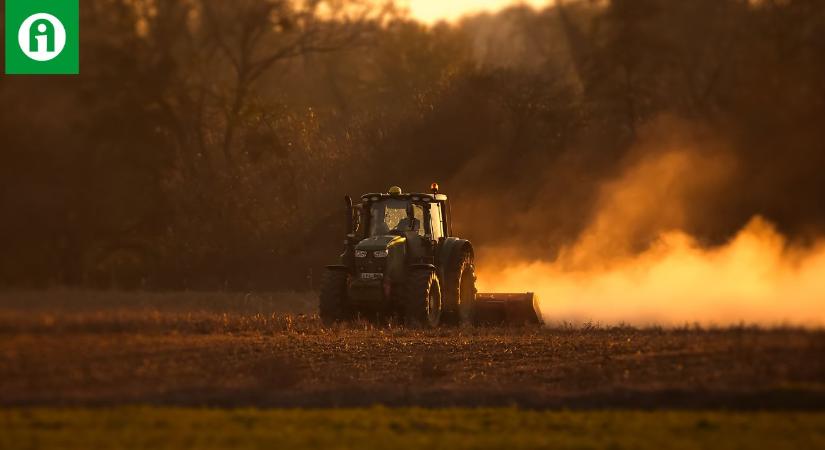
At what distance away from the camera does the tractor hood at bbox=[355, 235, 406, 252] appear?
27734 millimetres

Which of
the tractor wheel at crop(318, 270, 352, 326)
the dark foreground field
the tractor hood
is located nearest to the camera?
the dark foreground field

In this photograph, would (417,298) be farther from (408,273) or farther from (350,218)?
(350,218)

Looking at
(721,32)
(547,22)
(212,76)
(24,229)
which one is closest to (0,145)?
(24,229)

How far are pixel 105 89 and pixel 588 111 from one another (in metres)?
21.5

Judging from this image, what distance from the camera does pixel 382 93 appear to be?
67125mm

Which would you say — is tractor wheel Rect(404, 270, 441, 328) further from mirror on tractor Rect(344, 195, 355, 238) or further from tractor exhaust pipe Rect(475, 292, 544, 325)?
tractor exhaust pipe Rect(475, 292, 544, 325)

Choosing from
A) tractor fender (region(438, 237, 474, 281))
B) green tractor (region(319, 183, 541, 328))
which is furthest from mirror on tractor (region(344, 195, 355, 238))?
tractor fender (region(438, 237, 474, 281))

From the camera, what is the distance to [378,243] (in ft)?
91.4

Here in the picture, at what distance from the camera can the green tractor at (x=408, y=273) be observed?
27.8 m

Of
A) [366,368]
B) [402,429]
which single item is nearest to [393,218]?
[366,368]

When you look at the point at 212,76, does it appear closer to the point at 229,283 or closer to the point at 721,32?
the point at 229,283

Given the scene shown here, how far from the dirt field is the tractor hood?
3.68 m

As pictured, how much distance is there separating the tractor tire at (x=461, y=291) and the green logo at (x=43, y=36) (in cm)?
1497

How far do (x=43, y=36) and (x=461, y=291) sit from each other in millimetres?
18157
